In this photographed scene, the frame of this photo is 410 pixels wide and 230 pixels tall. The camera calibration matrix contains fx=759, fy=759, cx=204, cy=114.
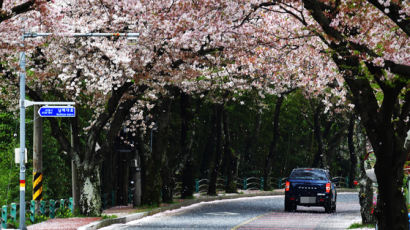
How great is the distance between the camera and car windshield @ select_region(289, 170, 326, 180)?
31547 mm

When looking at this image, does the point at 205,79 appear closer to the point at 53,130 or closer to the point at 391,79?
the point at 53,130

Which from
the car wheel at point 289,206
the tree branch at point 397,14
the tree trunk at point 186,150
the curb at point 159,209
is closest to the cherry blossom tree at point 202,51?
the tree branch at point 397,14

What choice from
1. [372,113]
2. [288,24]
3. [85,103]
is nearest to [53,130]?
[85,103]

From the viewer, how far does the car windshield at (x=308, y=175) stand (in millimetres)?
31547

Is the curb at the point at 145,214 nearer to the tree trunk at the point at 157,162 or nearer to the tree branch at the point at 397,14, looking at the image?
the tree trunk at the point at 157,162

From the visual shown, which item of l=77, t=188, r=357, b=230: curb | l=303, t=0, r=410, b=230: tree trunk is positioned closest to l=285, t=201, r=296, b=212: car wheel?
l=77, t=188, r=357, b=230: curb

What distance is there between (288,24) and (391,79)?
1114 cm

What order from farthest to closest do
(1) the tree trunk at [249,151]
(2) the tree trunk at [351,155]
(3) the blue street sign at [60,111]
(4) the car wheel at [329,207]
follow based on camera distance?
(2) the tree trunk at [351,155] → (1) the tree trunk at [249,151] → (4) the car wheel at [329,207] → (3) the blue street sign at [60,111]

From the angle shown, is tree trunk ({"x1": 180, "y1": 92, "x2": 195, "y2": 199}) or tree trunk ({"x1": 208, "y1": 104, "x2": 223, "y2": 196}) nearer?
tree trunk ({"x1": 180, "y1": 92, "x2": 195, "y2": 199})

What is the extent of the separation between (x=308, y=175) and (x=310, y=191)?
1.25 meters

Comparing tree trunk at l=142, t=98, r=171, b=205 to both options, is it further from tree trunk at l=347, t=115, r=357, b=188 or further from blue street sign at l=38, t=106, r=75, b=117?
tree trunk at l=347, t=115, r=357, b=188

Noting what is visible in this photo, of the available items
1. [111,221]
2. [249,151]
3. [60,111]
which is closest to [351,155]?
[249,151]

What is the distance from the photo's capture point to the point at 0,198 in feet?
107

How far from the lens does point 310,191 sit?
30781 mm
